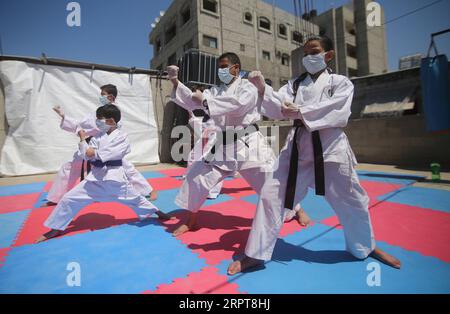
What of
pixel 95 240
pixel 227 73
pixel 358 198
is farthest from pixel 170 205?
pixel 358 198

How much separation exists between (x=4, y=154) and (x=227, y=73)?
7545 mm

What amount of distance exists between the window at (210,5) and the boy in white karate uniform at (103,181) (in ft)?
70.6

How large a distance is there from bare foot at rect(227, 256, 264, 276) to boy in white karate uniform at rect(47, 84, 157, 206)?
2365mm

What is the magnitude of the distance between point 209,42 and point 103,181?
66.1 ft

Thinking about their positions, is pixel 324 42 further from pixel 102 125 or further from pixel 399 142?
pixel 399 142

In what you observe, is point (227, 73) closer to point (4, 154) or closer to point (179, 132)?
point (179, 132)

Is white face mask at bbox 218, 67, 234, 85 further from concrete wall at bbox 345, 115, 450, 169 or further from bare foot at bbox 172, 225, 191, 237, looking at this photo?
concrete wall at bbox 345, 115, 450, 169

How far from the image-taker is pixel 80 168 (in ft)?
13.2

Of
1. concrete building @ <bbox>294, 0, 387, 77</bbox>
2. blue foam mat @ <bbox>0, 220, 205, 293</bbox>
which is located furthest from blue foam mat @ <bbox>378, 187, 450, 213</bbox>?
concrete building @ <bbox>294, 0, 387, 77</bbox>

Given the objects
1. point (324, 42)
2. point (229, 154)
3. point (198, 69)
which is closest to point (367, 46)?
point (198, 69)

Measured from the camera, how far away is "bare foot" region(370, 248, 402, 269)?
1903mm

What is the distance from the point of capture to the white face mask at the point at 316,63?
6.86ft

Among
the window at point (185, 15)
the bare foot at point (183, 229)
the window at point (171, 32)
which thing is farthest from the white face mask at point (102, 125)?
the window at point (171, 32)

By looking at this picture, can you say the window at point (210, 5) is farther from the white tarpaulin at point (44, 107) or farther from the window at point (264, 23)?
the white tarpaulin at point (44, 107)
